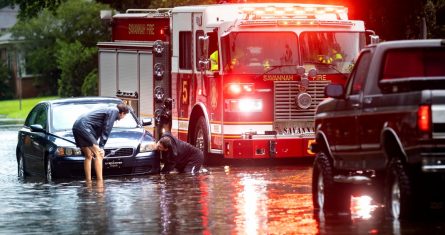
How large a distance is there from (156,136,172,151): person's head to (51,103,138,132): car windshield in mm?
979

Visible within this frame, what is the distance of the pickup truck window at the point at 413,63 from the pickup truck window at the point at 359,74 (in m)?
0.29

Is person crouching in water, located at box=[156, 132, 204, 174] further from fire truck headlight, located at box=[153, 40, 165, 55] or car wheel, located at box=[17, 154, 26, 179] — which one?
fire truck headlight, located at box=[153, 40, 165, 55]

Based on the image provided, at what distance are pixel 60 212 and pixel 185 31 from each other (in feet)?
32.8

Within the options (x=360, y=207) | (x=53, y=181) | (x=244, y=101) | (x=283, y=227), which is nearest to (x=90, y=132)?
(x=53, y=181)

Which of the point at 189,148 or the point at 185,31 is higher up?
the point at 185,31

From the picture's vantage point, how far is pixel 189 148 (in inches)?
964

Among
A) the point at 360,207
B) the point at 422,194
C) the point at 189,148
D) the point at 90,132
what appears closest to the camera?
the point at 422,194

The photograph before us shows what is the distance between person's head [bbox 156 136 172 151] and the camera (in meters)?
23.9

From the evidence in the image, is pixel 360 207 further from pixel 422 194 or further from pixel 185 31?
pixel 185 31

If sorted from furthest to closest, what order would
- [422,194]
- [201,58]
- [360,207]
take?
[201,58], [360,207], [422,194]

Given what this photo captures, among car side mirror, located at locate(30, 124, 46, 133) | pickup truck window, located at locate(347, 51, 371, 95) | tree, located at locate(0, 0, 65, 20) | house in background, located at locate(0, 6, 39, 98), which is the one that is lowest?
house in background, located at locate(0, 6, 39, 98)

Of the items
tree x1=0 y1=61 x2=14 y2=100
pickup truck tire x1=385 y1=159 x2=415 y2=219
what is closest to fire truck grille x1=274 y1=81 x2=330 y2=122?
pickup truck tire x1=385 y1=159 x2=415 y2=219

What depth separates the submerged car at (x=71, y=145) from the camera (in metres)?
23.4

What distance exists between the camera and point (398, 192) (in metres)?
14.5
